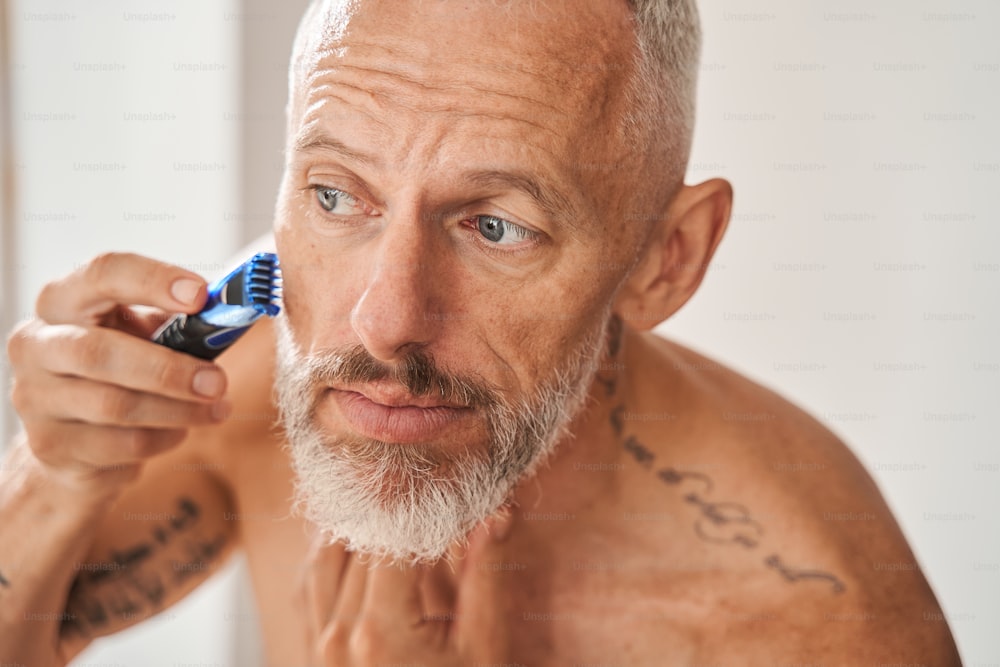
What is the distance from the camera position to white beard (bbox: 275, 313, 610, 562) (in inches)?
42.8

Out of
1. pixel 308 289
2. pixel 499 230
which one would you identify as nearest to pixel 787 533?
pixel 499 230

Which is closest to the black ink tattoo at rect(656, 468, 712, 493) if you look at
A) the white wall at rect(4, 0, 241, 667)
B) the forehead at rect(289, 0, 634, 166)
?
the forehead at rect(289, 0, 634, 166)

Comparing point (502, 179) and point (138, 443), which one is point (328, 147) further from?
point (138, 443)

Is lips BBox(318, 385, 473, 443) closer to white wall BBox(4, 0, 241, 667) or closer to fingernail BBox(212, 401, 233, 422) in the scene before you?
fingernail BBox(212, 401, 233, 422)

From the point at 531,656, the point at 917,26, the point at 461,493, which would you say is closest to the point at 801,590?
the point at 531,656

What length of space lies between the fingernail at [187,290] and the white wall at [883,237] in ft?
4.36

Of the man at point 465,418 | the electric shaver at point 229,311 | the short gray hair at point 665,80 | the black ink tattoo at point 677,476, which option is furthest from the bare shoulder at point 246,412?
the short gray hair at point 665,80

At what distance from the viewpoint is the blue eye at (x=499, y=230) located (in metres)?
1.03

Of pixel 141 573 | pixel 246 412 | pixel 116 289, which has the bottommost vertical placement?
pixel 141 573

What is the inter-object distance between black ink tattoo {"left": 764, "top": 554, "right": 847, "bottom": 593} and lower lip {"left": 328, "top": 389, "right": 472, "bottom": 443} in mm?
512

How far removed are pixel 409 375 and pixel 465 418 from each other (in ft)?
0.31

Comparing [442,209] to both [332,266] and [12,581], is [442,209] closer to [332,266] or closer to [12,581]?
[332,266]

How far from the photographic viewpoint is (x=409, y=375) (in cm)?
102

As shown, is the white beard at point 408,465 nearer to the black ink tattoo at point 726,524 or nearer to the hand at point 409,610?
the hand at point 409,610
